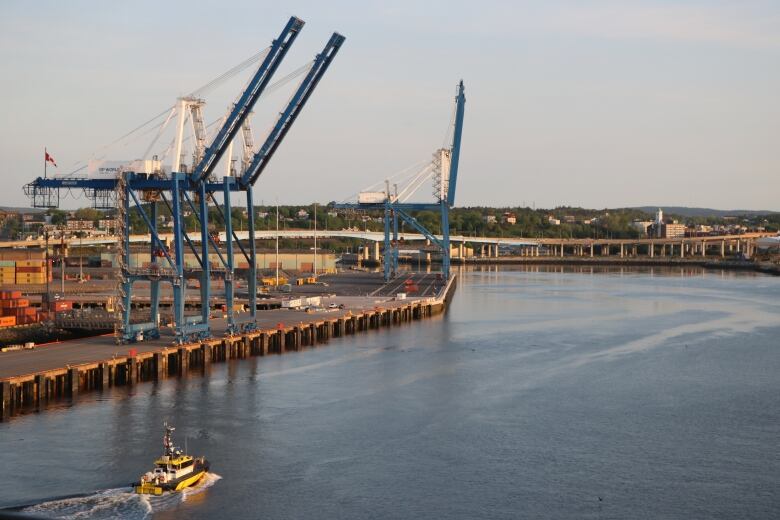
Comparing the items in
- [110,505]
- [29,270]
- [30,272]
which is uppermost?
[29,270]

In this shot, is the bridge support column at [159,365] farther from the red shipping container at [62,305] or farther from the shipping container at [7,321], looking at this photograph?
the red shipping container at [62,305]

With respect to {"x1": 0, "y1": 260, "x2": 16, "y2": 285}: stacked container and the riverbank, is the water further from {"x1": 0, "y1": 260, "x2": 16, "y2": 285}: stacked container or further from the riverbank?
the riverbank

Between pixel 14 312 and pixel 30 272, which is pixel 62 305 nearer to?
pixel 14 312

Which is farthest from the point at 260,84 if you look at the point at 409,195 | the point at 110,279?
the point at 409,195

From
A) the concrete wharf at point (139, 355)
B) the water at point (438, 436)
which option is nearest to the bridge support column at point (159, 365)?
the concrete wharf at point (139, 355)

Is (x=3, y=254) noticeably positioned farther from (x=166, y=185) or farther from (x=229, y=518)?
(x=229, y=518)

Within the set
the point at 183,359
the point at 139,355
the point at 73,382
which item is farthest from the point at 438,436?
the point at 183,359
